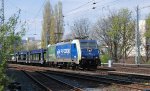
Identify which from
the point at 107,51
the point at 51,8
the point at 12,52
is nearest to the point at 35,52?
the point at 107,51

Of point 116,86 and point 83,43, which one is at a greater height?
point 83,43

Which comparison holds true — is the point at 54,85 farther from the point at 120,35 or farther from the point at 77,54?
the point at 120,35

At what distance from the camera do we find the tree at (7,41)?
47.9 ft

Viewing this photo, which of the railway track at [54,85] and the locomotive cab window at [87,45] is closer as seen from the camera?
the railway track at [54,85]

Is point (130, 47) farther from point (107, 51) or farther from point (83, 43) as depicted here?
point (83, 43)

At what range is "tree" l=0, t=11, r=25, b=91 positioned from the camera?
14.6m

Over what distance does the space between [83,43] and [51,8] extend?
57.1 metres

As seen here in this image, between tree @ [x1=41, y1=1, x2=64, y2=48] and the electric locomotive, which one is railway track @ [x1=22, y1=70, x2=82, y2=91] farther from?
tree @ [x1=41, y1=1, x2=64, y2=48]

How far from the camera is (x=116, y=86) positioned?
875 inches

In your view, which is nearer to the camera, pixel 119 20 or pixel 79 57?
pixel 79 57

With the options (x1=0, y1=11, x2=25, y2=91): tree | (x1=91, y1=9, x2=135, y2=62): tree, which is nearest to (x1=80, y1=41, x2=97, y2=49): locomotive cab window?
(x1=0, y1=11, x2=25, y2=91): tree

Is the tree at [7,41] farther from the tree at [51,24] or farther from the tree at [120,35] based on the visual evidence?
the tree at [51,24]

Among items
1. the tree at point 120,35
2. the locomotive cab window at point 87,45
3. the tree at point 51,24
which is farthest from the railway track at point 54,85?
the tree at point 51,24

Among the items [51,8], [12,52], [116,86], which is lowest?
[116,86]
